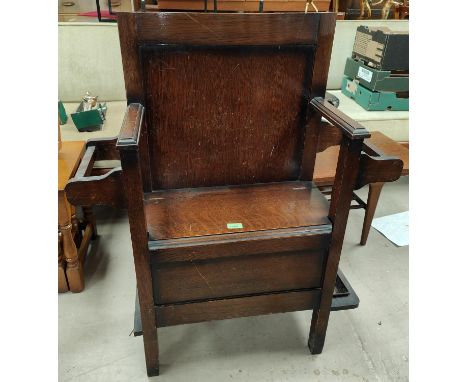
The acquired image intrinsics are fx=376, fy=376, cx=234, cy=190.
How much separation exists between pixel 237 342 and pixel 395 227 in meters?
1.21

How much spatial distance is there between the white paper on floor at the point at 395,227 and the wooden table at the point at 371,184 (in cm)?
19

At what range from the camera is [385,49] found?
227cm

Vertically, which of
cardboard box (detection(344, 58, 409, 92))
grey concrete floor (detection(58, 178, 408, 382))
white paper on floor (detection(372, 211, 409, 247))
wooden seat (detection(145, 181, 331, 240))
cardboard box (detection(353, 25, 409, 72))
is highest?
cardboard box (detection(353, 25, 409, 72))

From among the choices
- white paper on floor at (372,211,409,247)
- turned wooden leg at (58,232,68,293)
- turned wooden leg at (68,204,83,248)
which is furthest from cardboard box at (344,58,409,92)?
turned wooden leg at (58,232,68,293)

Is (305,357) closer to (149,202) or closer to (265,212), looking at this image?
(265,212)

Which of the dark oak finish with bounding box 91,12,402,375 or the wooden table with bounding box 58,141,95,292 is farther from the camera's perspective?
the wooden table with bounding box 58,141,95,292

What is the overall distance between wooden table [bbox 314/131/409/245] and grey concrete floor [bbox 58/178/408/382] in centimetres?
29

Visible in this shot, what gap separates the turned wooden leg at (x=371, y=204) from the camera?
71.1 inches

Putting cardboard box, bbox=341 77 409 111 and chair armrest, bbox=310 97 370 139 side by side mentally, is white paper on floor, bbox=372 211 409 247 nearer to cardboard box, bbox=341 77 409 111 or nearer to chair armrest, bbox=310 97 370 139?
cardboard box, bbox=341 77 409 111

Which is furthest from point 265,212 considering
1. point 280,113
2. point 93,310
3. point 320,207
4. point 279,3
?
point 279,3

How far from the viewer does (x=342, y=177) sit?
104 centimetres

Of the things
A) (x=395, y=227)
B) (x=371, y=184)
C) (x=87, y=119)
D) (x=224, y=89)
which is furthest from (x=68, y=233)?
(x=395, y=227)

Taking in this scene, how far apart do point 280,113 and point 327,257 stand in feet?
1.65

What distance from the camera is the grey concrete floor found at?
51.8 inches
